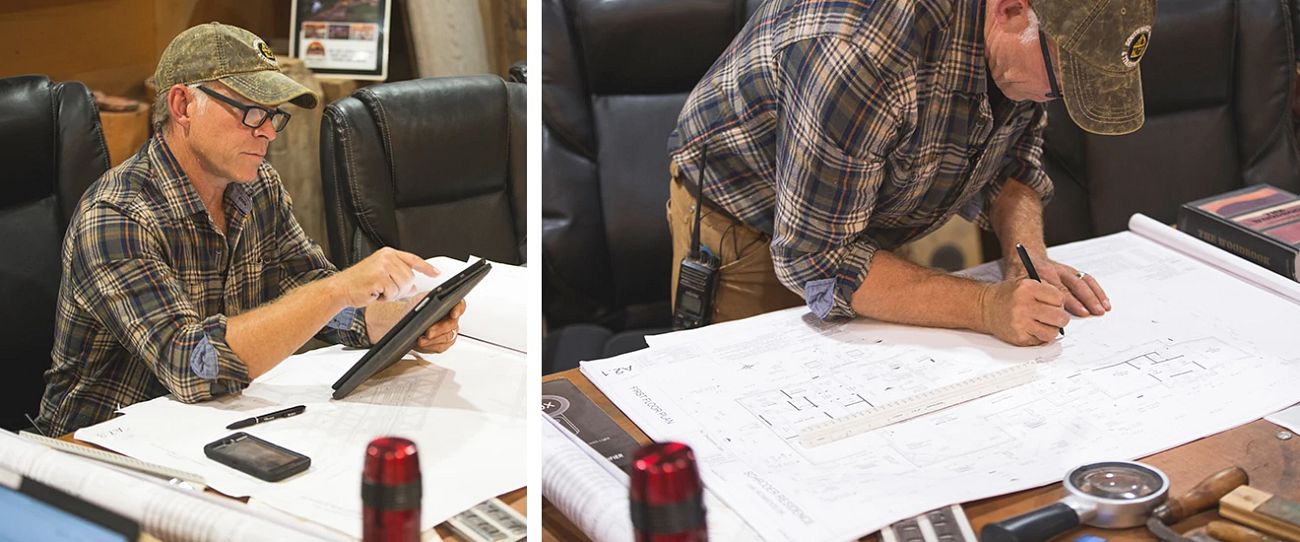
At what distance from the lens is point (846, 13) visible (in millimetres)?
1358

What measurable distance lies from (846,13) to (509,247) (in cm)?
61

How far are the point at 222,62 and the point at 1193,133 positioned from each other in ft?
6.59

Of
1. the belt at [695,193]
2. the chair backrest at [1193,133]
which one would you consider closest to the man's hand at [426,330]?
the belt at [695,193]

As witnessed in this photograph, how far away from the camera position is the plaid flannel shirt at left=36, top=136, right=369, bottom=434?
2.72 ft

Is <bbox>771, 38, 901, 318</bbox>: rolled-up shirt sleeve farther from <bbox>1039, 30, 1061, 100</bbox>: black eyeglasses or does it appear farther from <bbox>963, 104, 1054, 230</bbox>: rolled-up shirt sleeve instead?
<bbox>963, 104, 1054, 230</bbox>: rolled-up shirt sleeve

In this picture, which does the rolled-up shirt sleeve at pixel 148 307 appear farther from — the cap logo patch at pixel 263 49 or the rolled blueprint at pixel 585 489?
the rolled blueprint at pixel 585 489

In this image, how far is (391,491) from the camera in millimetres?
624

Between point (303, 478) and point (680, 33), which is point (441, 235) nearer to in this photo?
point (303, 478)


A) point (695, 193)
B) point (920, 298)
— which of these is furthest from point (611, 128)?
point (920, 298)

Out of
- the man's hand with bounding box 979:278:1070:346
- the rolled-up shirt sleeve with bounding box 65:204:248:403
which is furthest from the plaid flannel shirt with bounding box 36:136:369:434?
the man's hand with bounding box 979:278:1070:346

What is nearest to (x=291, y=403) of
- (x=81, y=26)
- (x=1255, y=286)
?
(x=81, y=26)

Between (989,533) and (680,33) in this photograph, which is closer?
(989,533)

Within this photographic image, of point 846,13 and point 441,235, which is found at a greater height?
point 846,13

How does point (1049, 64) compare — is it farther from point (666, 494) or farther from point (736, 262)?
point (666, 494)
